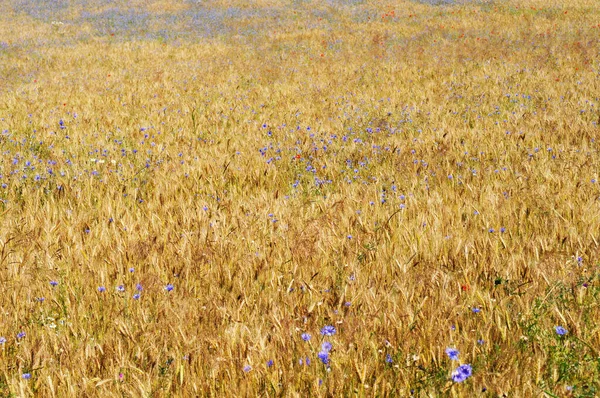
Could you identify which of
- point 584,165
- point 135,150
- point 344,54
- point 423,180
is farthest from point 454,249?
point 344,54

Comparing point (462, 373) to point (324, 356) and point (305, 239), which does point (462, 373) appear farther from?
point (305, 239)

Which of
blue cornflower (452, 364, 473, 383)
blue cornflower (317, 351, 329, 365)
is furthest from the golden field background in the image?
blue cornflower (452, 364, 473, 383)

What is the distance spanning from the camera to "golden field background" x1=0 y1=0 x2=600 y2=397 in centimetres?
187

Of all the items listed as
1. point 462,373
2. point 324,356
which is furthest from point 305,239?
point 462,373

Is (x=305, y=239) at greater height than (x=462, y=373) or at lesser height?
lesser

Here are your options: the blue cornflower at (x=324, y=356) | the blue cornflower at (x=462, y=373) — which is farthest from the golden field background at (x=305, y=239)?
the blue cornflower at (x=462, y=373)

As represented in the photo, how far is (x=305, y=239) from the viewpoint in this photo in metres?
3.10

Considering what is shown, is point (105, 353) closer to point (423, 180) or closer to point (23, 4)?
point (423, 180)

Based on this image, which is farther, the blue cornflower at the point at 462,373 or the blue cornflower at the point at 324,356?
the blue cornflower at the point at 324,356

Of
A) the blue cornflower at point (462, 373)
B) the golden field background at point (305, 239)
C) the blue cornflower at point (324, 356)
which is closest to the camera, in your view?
the blue cornflower at point (462, 373)

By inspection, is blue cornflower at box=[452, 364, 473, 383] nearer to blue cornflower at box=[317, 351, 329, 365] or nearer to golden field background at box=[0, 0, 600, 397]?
golden field background at box=[0, 0, 600, 397]

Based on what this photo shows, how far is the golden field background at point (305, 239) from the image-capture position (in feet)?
6.12

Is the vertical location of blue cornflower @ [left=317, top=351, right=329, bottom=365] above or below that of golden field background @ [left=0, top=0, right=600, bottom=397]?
above

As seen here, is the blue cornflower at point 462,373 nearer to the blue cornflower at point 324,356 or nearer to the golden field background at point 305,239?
the golden field background at point 305,239
